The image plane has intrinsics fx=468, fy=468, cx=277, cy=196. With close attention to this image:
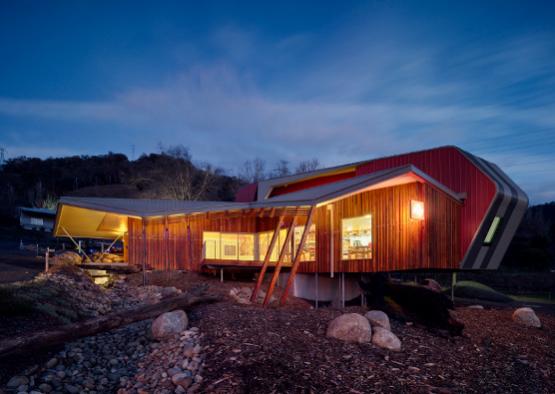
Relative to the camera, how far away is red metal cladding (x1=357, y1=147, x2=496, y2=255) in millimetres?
13492

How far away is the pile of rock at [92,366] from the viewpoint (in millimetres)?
5720

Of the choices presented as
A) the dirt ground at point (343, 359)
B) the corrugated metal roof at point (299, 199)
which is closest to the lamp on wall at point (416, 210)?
the corrugated metal roof at point (299, 199)

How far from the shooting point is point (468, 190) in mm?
13953

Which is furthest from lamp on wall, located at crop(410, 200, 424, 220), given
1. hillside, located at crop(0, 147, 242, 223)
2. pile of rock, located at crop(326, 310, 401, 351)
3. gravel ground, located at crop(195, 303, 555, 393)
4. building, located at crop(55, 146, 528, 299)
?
hillside, located at crop(0, 147, 242, 223)

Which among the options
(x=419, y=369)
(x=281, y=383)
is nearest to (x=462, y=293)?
(x=419, y=369)

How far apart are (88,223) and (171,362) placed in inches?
567

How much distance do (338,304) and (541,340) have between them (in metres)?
7.14

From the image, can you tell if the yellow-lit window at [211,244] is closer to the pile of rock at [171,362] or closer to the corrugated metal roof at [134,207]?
the corrugated metal roof at [134,207]

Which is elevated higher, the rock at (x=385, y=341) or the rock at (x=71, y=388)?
the rock at (x=385, y=341)

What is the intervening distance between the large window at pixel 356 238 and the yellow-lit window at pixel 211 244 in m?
4.83

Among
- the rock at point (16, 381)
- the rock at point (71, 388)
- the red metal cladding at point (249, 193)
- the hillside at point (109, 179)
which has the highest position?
the hillside at point (109, 179)

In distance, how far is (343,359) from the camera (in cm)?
614

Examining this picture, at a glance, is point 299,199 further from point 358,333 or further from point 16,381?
point 16,381

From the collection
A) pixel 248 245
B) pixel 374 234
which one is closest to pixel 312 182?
pixel 248 245
